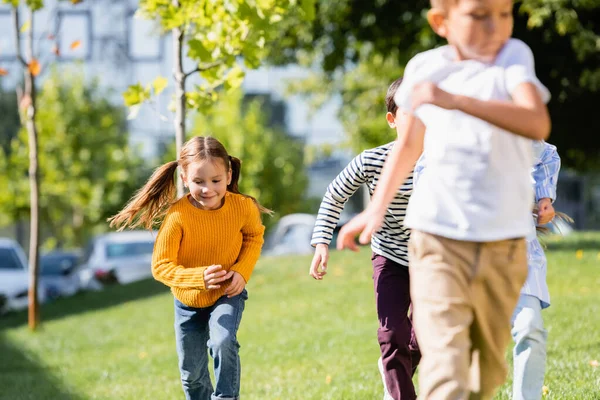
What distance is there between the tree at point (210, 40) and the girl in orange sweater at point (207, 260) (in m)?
1.88

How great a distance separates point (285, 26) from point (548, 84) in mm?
4743

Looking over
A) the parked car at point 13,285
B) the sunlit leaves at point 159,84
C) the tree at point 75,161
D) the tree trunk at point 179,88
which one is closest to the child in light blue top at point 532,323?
the tree trunk at point 179,88

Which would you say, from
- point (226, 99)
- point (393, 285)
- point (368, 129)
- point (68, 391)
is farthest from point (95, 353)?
point (226, 99)

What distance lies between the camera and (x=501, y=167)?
2832 millimetres

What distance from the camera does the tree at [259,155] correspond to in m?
A: 40.5

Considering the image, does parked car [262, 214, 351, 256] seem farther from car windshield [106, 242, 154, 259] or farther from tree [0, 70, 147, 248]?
tree [0, 70, 147, 248]

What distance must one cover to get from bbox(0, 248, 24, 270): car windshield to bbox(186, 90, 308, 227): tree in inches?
867

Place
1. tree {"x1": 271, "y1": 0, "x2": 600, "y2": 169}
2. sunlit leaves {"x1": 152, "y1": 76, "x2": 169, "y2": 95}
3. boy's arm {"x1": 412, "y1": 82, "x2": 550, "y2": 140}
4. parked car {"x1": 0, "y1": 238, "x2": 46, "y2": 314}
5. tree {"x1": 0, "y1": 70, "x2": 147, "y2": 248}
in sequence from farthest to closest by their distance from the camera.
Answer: tree {"x1": 0, "y1": 70, "x2": 147, "y2": 248} < parked car {"x1": 0, "y1": 238, "x2": 46, "y2": 314} < tree {"x1": 271, "y1": 0, "x2": 600, "y2": 169} < sunlit leaves {"x1": 152, "y1": 76, "x2": 169, "y2": 95} < boy's arm {"x1": 412, "y1": 82, "x2": 550, "y2": 140}

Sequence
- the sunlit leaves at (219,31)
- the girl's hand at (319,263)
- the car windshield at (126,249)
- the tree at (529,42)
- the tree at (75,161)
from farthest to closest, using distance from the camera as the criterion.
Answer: the tree at (75,161) → the car windshield at (126,249) → the tree at (529,42) → the sunlit leaves at (219,31) → the girl's hand at (319,263)

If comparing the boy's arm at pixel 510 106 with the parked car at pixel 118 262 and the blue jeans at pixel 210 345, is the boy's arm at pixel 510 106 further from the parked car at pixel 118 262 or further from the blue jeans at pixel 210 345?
the parked car at pixel 118 262

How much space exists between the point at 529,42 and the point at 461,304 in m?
13.2

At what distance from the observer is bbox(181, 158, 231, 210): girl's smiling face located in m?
4.35

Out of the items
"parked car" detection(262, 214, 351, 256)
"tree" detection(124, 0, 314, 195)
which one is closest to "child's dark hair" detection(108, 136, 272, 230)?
"tree" detection(124, 0, 314, 195)

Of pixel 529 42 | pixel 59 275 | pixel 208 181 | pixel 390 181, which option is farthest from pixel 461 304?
pixel 59 275
